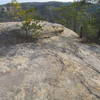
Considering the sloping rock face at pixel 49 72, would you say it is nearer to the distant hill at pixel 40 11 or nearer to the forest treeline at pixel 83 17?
the forest treeline at pixel 83 17

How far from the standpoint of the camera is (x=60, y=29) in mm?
11109

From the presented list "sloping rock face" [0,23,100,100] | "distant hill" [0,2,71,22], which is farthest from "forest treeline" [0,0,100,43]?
"sloping rock face" [0,23,100,100]

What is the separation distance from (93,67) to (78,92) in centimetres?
189

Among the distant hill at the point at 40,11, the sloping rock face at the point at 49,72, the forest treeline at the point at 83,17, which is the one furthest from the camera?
the distant hill at the point at 40,11

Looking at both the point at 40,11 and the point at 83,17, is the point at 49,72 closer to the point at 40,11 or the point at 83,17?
the point at 83,17

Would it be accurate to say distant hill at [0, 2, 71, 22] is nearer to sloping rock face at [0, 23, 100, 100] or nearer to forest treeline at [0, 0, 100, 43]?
forest treeline at [0, 0, 100, 43]

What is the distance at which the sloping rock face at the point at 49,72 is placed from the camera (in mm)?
5094

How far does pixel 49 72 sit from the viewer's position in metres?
6.07

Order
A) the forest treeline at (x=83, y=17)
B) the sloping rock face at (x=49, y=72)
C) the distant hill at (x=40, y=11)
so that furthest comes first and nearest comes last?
the distant hill at (x=40, y=11)
the forest treeline at (x=83, y=17)
the sloping rock face at (x=49, y=72)

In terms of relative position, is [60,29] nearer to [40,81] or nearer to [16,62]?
[16,62]

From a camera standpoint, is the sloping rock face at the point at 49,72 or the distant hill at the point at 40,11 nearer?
the sloping rock face at the point at 49,72

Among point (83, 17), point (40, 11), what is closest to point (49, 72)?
point (83, 17)

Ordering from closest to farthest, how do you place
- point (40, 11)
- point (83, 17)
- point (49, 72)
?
point (49, 72) < point (83, 17) < point (40, 11)

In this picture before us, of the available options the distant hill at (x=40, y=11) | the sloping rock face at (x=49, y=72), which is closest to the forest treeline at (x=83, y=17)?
the distant hill at (x=40, y=11)
